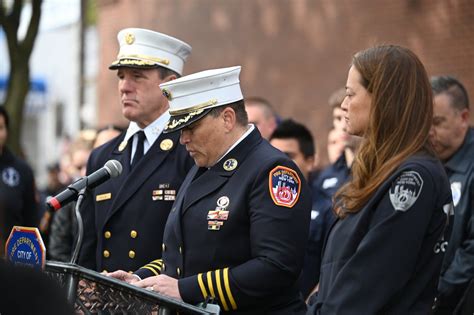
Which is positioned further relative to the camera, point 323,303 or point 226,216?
point 226,216

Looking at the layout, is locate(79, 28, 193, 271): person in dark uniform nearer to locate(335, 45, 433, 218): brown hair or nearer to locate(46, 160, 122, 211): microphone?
locate(46, 160, 122, 211): microphone

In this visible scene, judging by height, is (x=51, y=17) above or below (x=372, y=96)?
above

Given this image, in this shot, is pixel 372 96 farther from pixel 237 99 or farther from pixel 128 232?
pixel 128 232

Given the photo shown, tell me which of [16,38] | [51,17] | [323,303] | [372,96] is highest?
[51,17]

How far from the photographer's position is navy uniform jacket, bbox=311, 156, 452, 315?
157 inches

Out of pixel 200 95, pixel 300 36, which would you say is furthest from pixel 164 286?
pixel 300 36

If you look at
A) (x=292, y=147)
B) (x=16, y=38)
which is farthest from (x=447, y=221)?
(x=16, y=38)

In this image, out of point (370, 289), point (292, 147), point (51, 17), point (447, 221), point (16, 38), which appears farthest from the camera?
point (51, 17)

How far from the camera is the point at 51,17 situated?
115 ft

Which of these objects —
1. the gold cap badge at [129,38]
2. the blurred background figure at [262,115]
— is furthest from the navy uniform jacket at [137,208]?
the blurred background figure at [262,115]

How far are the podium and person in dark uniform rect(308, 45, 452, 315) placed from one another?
614 millimetres

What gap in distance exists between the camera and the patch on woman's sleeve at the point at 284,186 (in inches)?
185

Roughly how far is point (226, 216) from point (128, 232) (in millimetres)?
1111

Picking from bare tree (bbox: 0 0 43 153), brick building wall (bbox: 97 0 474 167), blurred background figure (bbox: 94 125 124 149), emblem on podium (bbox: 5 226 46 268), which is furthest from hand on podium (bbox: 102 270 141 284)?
bare tree (bbox: 0 0 43 153)
